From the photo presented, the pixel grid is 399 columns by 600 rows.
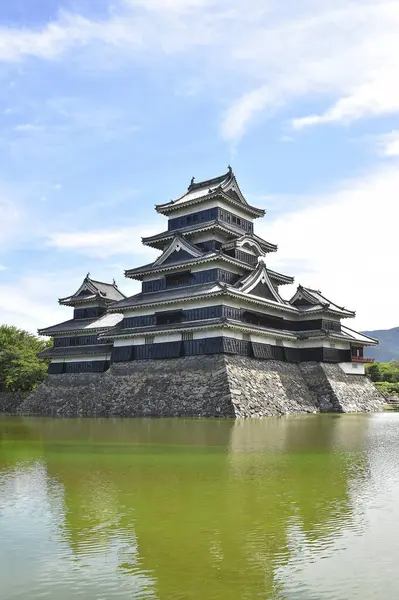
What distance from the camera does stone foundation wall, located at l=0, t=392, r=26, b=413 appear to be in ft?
174

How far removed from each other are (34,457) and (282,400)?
78.7ft

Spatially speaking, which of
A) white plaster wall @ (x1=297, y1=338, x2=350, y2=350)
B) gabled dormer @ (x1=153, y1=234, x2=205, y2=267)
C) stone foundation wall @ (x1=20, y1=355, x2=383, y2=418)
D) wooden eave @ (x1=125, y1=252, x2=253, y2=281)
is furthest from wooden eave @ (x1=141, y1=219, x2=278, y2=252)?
stone foundation wall @ (x1=20, y1=355, x2=383, y2=418)

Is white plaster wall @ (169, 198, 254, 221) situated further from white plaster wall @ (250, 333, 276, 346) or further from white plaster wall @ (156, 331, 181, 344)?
white plaster wall @ (156, 331, 181, 344)

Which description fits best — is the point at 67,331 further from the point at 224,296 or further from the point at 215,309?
the point at 224,296

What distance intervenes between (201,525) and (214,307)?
29916 mm

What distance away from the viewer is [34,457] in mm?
16578

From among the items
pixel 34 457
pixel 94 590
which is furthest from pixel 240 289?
pixel 94 590

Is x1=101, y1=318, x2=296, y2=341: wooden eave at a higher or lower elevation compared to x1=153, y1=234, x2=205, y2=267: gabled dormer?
lower

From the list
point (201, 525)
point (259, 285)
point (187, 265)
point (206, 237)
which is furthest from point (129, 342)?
point (201, 525)

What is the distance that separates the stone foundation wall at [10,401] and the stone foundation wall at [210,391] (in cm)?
481

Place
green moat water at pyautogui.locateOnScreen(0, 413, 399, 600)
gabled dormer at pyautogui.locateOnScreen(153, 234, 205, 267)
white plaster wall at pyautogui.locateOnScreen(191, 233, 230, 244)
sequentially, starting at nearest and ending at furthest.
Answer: green moat water at pyautogui.locateOnScreen(0, 413, 399, 600) < gabled dormer at pyautogui.locateOnScreen(153, 234, 205, 267) < white plaster wall at pyautogui.locateOnScreen(191, 233, 230, 244)

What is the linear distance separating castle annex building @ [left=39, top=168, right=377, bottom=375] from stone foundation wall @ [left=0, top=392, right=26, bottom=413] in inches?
215

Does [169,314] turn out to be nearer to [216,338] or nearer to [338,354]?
[216,338]

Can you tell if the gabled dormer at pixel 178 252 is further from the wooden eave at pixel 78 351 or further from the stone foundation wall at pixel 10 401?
the stone foundation wall at pixel 10 401
